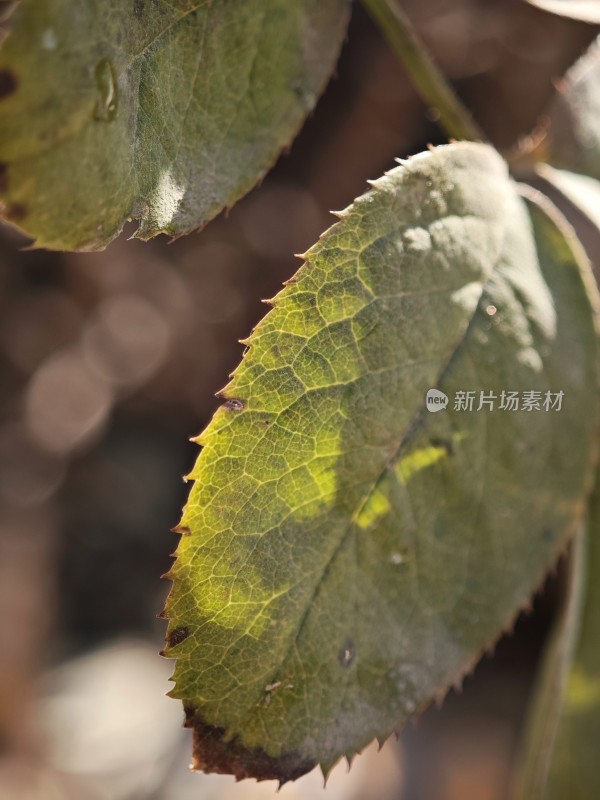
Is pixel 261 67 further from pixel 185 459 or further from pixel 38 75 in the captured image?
pixel 185 459

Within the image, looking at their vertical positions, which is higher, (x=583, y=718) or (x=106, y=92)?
(x=106, y=92)

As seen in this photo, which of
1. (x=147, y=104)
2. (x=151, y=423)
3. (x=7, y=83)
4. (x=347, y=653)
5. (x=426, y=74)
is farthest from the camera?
(x=151, y=423)

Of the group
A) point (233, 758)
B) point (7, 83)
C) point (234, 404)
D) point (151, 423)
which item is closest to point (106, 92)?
point (7, 83)

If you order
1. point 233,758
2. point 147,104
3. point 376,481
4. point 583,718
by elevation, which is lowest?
point 583,718

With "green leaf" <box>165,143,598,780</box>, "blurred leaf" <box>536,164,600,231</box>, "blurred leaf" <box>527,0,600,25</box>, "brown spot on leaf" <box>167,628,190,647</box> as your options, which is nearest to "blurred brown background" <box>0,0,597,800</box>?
"blurred leaf" <box>527,0,600,25</box>

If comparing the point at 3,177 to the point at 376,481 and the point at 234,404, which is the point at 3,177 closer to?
the point at 234,404

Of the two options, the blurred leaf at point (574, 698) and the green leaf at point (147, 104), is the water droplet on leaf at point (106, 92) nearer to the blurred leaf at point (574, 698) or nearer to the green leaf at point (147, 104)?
the green leaf at point (147, 104)

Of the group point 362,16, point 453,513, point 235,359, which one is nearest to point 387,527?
point 453,513

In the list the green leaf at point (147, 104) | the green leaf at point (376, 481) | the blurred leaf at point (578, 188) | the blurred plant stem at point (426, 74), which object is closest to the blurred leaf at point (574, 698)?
the green leaf at point (376, 481)
